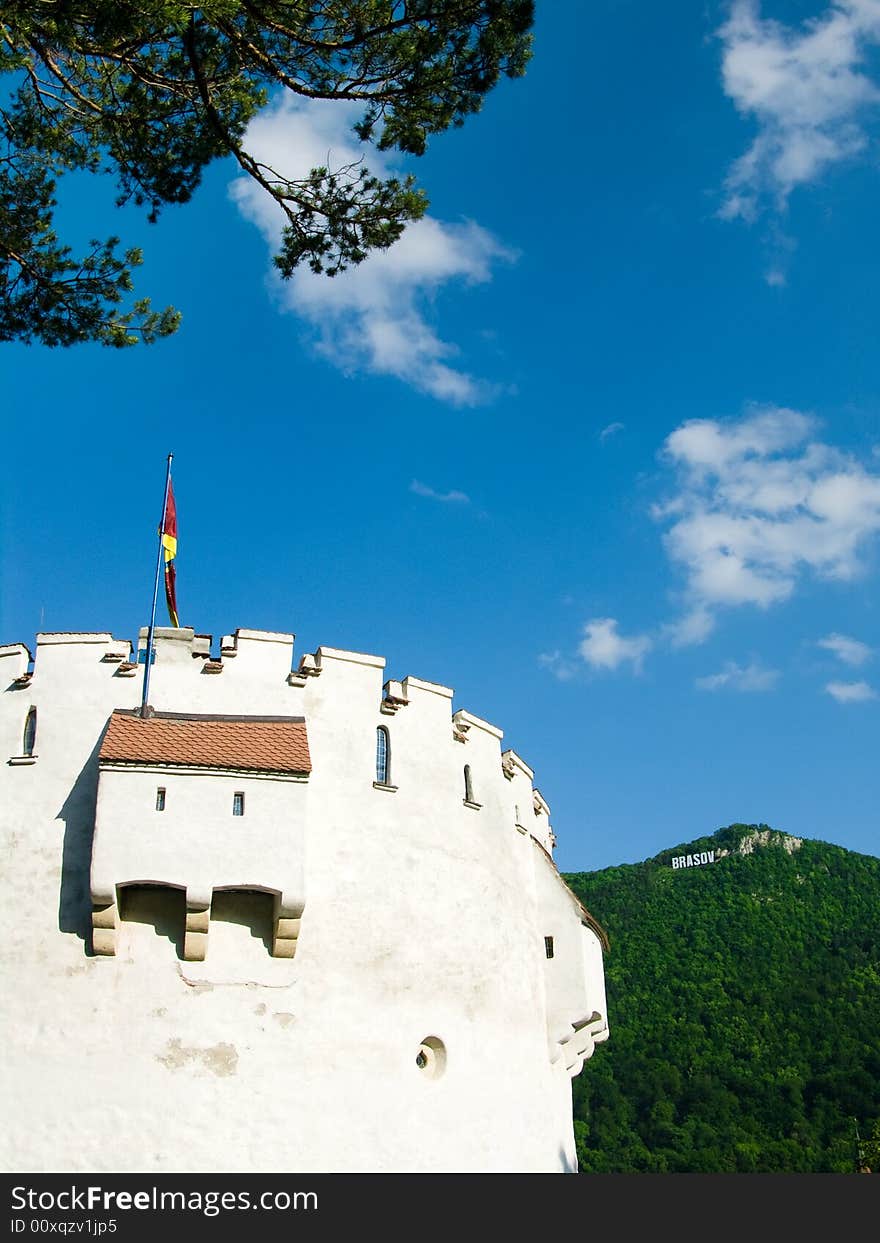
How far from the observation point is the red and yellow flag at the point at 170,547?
19.2 m

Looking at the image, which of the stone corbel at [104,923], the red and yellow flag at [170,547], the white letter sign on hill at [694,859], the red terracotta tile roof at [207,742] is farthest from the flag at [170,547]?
the white letter sign on hill at [694,859]

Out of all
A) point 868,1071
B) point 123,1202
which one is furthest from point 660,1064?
point 123,1202

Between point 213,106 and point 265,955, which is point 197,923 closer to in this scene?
point 265,955

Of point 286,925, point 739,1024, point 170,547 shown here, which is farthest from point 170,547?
point 739,1024

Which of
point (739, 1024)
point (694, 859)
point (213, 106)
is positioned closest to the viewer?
point (213, 106)

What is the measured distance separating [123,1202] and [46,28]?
1351 cm

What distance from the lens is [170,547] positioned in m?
19.5

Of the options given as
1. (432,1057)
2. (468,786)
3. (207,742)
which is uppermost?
(468,786)

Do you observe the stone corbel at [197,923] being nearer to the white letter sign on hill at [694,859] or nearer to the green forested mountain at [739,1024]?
the green forested mountain at [739,1024]

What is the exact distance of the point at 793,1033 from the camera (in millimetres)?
73000

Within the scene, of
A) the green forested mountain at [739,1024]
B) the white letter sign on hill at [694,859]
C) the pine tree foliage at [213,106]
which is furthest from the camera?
the white letter sign on hill at [694,859]

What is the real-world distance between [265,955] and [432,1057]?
10.1ft

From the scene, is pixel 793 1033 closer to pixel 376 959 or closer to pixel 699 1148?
pixel 699 1148

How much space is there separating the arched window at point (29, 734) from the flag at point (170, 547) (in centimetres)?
285
